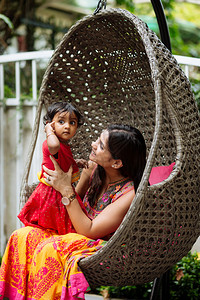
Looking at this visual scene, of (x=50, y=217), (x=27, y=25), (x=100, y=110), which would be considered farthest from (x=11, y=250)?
(x=27, y=25)

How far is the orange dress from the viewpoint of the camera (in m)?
1.83

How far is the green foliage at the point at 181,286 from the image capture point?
93.9 inches

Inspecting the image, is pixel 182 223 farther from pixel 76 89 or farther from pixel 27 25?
pixel 27 25

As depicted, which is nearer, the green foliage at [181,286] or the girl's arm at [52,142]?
the girl's arm at [52,142]

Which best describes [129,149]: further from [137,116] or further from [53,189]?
[137,116]

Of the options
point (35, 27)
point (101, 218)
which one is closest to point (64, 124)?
point (101, 218)

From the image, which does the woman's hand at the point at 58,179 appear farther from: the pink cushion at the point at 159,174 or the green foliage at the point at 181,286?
the green foliage at the point at 181,286

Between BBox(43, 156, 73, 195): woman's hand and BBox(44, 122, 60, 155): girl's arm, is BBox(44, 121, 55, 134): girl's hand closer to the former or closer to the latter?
BBox(44, 122, 60, 155): girl's arm

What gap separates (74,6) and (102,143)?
5598mm

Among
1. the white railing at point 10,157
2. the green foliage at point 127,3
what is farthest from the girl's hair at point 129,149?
the green foliage at point 127,3

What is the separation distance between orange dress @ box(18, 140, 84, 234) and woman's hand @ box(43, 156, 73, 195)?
0.04 meters

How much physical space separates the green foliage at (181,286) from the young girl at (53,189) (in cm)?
91

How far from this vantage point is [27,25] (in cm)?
522

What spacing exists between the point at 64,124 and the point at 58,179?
26 cm
